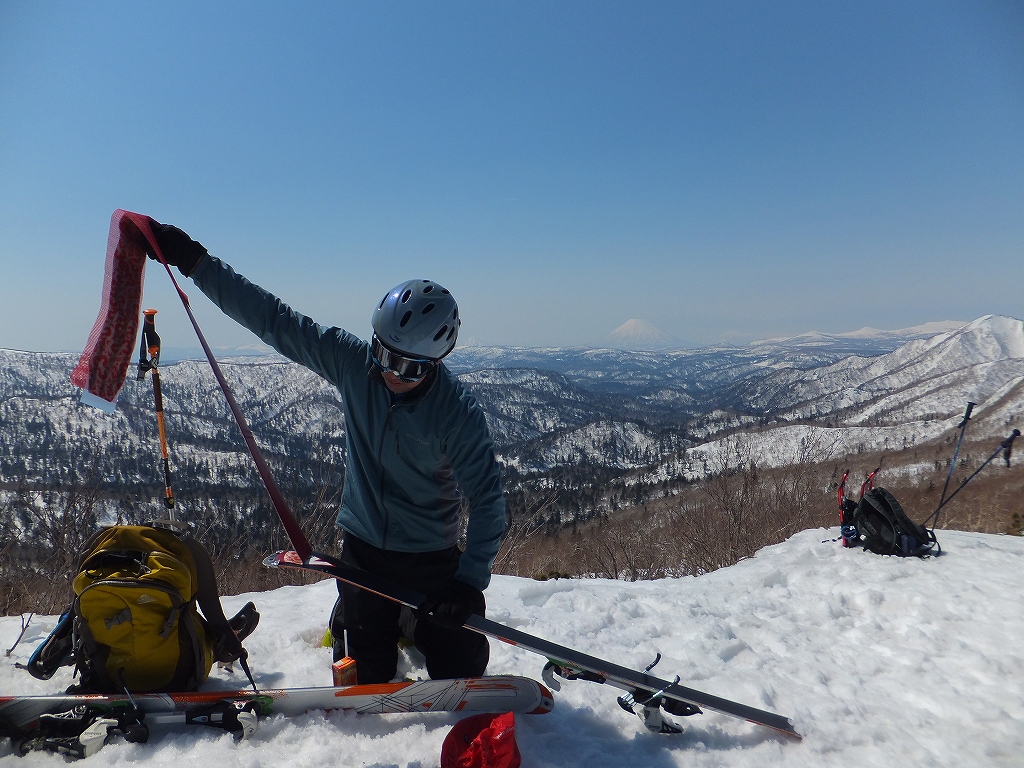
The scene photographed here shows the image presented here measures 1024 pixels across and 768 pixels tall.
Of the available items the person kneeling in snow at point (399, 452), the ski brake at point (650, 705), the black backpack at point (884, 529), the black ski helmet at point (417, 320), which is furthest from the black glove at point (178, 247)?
the black backpack at point (884, 529)

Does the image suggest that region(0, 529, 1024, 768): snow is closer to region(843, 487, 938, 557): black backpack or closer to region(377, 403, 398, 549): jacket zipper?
region(843, 487, 938, 557): black backpack

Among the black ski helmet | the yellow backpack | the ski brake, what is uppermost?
the black ski helmet

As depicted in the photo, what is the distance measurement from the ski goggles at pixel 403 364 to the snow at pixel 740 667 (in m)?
2.31

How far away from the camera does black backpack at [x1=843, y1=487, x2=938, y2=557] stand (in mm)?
7102

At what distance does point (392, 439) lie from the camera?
11.6 feet

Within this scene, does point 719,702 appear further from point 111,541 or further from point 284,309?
point 111,541

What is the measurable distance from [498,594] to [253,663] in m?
2.60

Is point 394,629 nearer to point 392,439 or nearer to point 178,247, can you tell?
point 392,439

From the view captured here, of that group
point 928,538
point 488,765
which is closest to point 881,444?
point 928,538

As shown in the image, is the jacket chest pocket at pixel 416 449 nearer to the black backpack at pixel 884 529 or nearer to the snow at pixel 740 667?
the snow at pixel 740 667

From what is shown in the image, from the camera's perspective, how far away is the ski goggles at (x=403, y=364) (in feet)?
11.0

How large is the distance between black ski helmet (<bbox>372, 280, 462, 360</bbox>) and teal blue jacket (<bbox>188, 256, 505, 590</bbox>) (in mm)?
258

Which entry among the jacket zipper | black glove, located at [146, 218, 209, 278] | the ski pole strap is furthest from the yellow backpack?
black glove, located at [146, 218, 209, 278]

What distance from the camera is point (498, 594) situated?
579 cm
